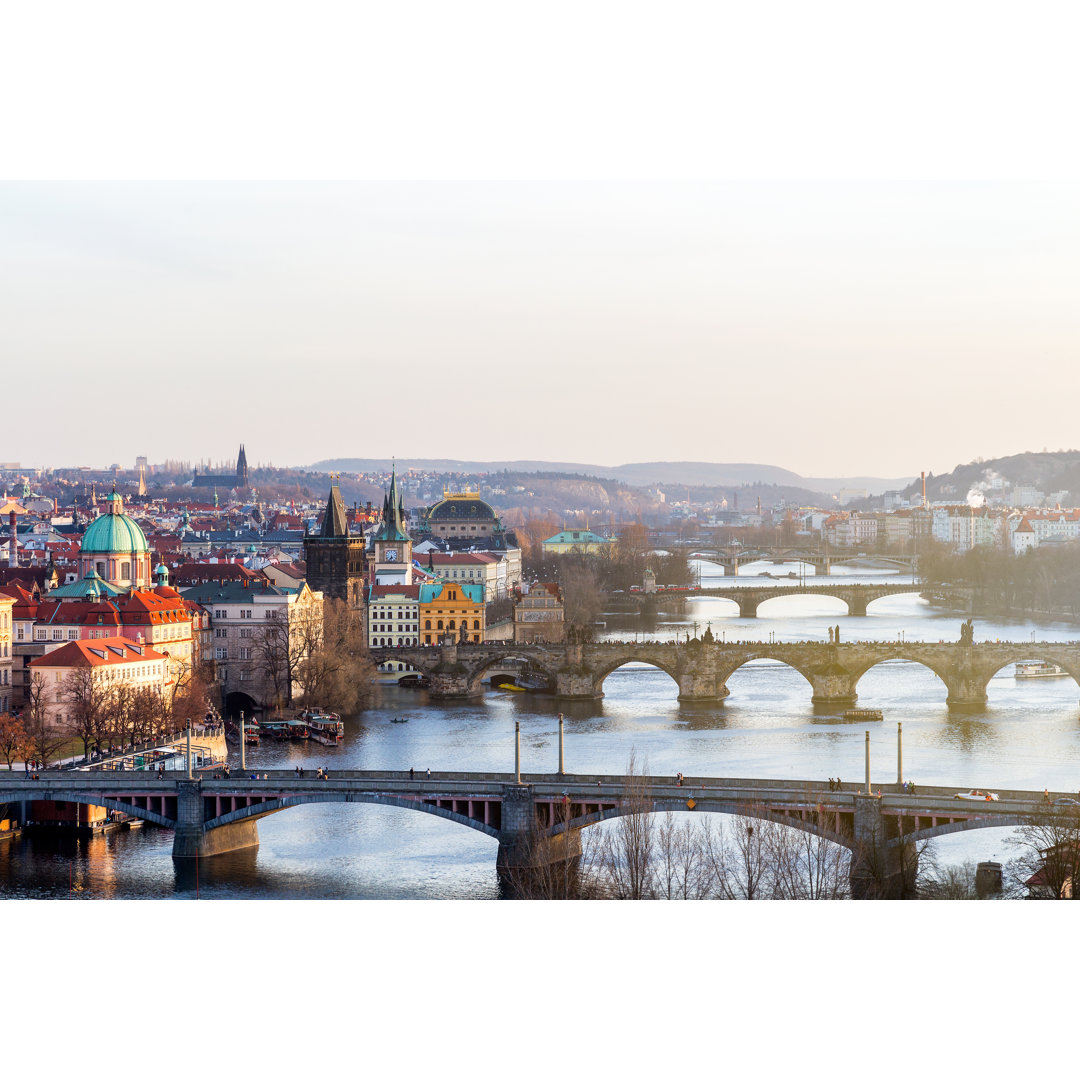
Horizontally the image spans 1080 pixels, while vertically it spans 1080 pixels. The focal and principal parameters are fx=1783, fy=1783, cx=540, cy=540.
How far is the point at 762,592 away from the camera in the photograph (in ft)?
96.6

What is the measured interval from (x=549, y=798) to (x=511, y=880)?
0.62 metres

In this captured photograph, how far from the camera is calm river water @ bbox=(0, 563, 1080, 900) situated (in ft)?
34.6

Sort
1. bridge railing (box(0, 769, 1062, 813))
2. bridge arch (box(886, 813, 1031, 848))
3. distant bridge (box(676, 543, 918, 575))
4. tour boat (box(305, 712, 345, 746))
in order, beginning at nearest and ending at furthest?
1. bridge arch (box(886, 813, 1031, 848))
2. bridge railing (box(0, 769, 1062, 813))
3. tour boat (box(305, 712, 345, 746))
4. distant bridge (box(676, 543, 918, 575))

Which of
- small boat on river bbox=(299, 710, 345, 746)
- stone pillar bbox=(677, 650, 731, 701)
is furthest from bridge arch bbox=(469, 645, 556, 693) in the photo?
small boat on river bbox=(299, 710, 345, 746)

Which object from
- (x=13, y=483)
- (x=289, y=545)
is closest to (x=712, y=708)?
(x=289, y=545)

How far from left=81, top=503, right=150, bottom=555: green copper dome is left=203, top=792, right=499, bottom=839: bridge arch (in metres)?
9.89

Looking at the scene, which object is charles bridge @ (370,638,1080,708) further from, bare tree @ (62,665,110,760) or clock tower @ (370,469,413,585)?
clock tower @ (370,469,413,585)

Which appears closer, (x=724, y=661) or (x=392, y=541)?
(x=724, y=661)

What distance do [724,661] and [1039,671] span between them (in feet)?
13.9

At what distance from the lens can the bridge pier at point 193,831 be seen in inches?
440

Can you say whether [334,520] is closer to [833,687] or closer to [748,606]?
[748,606]

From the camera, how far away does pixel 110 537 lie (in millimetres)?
20734

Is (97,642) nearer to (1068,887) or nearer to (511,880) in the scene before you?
(511,880)

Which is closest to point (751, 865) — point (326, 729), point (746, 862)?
point (746, 862)
